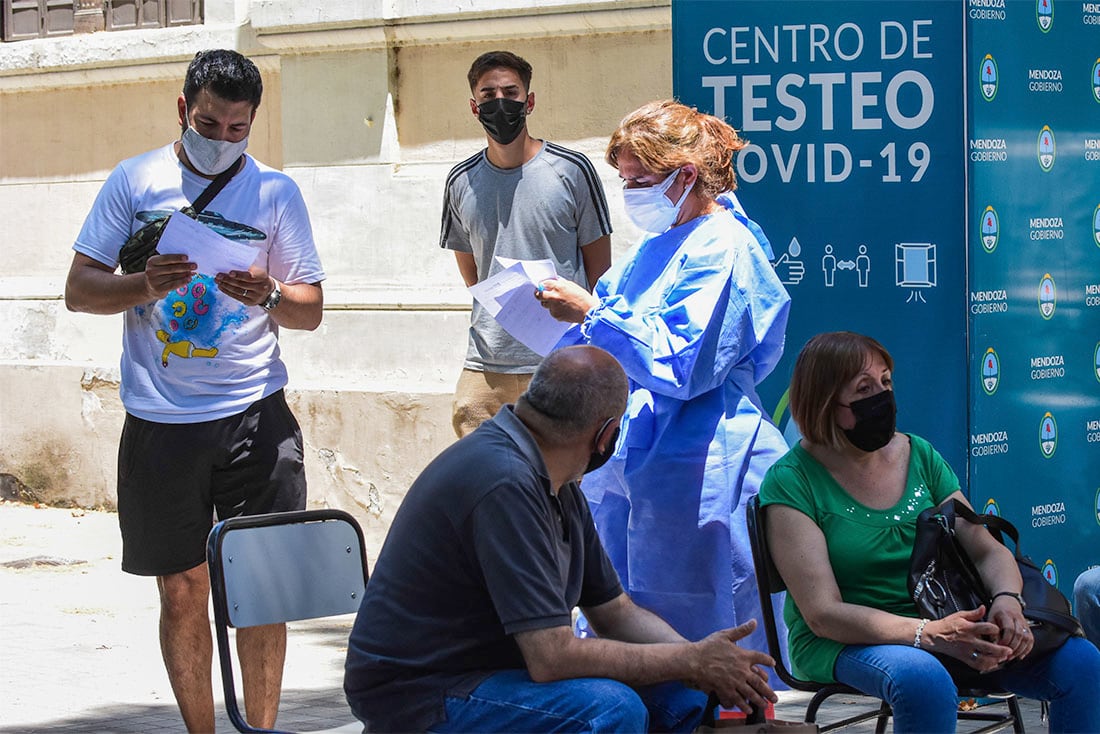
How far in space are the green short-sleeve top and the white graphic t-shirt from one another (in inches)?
63.7

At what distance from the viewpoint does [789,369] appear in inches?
233

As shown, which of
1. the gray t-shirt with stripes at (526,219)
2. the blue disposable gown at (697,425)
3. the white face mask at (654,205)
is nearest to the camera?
the blue disposable gown at (697,425)

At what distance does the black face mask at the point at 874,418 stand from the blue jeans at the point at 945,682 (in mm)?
522

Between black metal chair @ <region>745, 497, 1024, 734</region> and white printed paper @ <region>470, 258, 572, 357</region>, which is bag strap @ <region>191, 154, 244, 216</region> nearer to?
white printed paper @ <region>470, 258, 572, 357</region>

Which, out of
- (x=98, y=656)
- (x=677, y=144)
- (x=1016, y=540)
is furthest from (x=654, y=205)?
(x=98, y=656)

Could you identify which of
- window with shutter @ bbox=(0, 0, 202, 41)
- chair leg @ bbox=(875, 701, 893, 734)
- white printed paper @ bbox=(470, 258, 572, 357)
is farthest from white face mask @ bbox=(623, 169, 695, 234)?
window with shutter @ bbox=(0, 0, 202, 41)

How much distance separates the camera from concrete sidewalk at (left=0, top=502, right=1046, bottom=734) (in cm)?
559

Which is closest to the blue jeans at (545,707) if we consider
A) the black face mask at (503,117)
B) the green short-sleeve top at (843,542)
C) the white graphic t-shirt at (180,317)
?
the green short-sleeve top at (843,542)

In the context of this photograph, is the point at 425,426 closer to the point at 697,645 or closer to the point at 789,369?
the point at 789,369

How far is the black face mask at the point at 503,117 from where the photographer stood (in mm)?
6117

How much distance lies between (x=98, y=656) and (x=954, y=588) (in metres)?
3.79

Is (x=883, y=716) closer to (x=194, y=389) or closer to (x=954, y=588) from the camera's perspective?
(x=954, y=588)

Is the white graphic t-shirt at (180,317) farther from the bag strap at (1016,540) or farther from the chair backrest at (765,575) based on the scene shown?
the bag strap at (1016,540)

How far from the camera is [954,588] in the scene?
411cm
